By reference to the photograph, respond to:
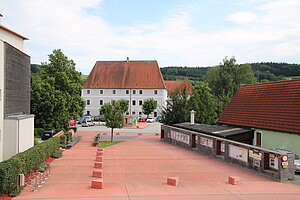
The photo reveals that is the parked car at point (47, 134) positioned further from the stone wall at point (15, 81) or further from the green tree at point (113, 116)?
the stone wall at point (15, 81)

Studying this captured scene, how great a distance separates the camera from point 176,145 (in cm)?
3222

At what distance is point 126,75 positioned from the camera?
79.6 metres

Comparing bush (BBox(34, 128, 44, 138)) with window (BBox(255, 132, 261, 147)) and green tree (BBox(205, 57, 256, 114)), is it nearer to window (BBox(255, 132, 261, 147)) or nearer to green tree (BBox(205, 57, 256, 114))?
window (BBox(255, 132, 261, 147))

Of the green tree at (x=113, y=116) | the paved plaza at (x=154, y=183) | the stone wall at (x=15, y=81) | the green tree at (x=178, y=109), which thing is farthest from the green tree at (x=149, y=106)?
the paved plaza at (x=154, y=183)

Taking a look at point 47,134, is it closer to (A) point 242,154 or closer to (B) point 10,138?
(B) point 10,138

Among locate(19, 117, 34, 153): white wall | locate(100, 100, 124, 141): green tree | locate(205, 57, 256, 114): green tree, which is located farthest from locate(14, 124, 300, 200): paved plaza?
locate(205, 57, 256, 114): green tree

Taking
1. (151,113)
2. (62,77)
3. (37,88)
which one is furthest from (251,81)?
(37,88)

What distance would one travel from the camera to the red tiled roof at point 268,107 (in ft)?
72.6

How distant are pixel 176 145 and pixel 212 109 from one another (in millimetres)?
10245

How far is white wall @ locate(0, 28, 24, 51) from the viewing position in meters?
20.6

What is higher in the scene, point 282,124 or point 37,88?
point 37,88

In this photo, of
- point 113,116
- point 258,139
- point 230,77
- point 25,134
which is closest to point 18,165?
point 25,134

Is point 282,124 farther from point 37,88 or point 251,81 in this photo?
point 251,81

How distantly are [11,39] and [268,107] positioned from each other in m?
21.2
